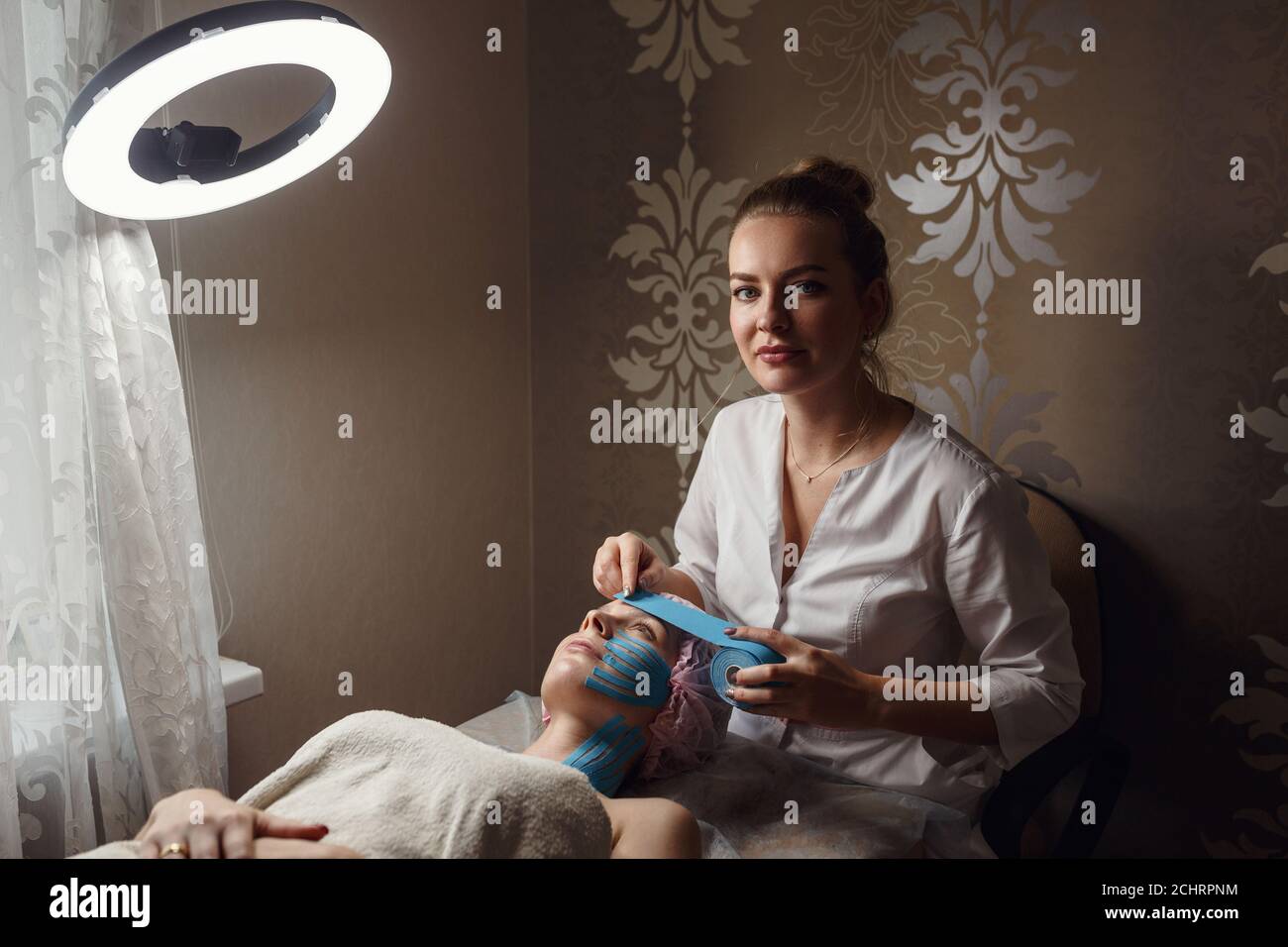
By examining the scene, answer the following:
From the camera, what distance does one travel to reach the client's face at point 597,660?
1.23 m

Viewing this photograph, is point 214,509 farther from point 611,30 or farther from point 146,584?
point 611,30

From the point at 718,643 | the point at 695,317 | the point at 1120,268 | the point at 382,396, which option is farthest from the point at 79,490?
the point at 1120,268

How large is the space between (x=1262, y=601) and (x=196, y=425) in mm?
1743

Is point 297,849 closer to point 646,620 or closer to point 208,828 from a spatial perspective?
point 208,828

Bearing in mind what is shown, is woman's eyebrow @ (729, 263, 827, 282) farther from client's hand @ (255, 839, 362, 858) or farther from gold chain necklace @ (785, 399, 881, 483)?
client's hand @ (255, 839, 362, 858)

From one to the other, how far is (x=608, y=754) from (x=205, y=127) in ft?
2.74

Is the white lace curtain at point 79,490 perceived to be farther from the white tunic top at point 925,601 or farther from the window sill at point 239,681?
the white tunic top at point 925,601

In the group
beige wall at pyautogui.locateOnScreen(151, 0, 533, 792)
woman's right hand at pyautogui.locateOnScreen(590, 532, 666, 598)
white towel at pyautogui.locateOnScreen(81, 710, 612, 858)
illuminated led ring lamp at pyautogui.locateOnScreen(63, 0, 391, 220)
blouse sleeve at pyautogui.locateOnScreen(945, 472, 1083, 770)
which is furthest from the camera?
beige wall at pyautogui.locateOnScreen(151, 0, 533, 792)

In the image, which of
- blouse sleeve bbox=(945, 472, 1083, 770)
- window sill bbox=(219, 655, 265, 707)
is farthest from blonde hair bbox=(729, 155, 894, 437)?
window sill bbox=(219, 655, 265, 707)

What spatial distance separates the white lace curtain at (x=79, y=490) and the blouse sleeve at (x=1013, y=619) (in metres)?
1.08

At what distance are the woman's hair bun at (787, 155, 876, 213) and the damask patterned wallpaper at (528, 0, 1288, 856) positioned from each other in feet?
1.27

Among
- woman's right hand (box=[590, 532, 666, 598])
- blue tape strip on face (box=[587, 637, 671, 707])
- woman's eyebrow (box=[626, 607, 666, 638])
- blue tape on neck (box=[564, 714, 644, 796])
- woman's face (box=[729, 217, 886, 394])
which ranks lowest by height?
blue tape on neck (box=[564, 714, 644, 796])

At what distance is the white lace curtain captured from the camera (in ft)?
3.88
